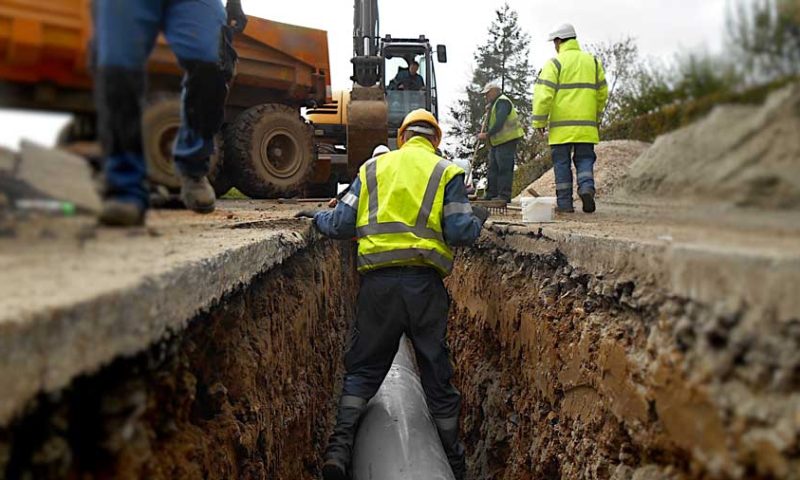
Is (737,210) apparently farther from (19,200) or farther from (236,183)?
(236,183)

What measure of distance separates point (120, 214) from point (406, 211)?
90.1 inches

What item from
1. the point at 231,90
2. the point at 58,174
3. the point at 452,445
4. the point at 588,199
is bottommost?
the point at 452,445

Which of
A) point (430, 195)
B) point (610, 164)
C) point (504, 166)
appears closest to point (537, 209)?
point (430, 195)

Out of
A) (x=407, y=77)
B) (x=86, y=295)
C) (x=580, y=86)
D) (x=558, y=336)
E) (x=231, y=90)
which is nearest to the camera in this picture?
(x=86, y=295)

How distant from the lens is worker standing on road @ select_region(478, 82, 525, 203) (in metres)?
7.30

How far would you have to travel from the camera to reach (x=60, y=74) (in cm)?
130

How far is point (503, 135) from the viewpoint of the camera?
7.34m

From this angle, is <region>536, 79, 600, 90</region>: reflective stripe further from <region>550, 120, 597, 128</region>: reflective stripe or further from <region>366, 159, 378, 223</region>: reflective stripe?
<region>366, 159, 378, 223</region>: reflective stripe

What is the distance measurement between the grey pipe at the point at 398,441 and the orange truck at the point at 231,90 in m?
1.83

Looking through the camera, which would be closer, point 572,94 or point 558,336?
point 558,336

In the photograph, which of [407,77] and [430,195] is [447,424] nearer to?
[430,195]

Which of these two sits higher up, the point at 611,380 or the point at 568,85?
the point at 568,85

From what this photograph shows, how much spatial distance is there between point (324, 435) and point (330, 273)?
1.63 m

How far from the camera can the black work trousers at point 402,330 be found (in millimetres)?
3676
